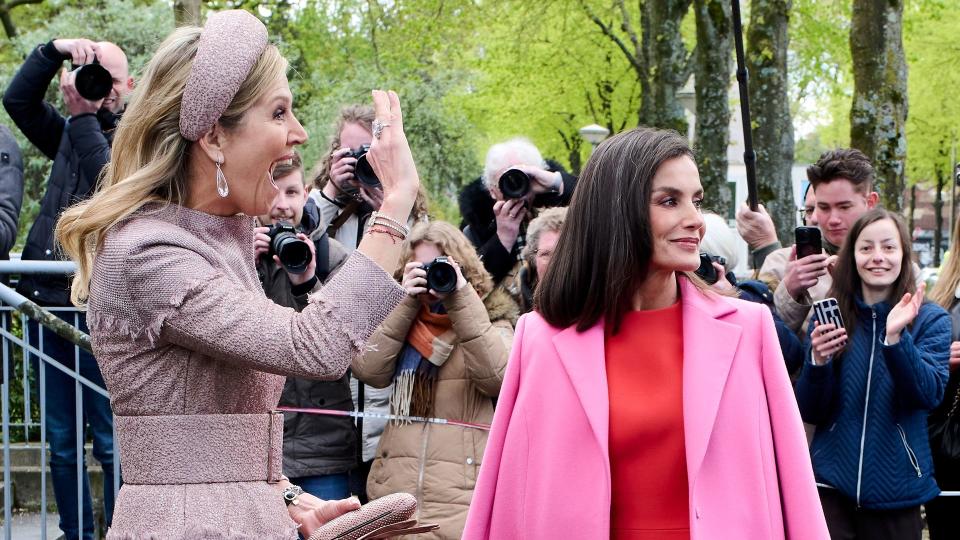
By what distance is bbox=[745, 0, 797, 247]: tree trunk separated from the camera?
13.2 metres

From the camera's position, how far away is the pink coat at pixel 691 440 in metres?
2.92

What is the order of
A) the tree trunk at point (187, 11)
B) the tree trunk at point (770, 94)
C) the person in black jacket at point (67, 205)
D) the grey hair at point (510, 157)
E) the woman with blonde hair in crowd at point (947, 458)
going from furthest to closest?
the tree trunk at point (770, 94) → the tree trunk at point (187, 11) → the grey hair at point (510, 157) → the woman with blonde hair in crowd at point (947, 458) → the person in black jacket at point (67, 205)

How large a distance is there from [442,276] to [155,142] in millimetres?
2788

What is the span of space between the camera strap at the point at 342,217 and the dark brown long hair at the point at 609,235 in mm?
3080

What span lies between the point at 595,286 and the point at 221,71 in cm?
113

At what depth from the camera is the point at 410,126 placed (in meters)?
21.7

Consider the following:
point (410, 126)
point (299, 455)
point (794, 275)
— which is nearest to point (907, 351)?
point (794, 275)

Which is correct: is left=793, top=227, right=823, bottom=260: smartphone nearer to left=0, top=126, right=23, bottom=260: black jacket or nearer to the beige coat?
the beige coat

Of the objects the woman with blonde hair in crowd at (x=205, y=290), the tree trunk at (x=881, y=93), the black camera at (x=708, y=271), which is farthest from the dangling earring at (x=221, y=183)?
the tree trunk at (x=881, y=93)

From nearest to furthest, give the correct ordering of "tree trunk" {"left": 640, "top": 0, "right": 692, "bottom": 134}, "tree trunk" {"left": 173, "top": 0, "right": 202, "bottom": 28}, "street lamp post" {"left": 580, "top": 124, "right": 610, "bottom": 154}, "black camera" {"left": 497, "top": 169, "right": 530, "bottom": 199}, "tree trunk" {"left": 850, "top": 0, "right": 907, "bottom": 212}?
1. "black camera" {"left": 497, "top": 169, "right": 530, "bottom": 199}
2. "tree trunk" {"left": 173, "top": 0, "right": 202, "bottom": 28}
3. "tree trunk" {"left": 850, "top": 0, "right": 907, "bottom": 212}
4. "tree trunk" {"left": 640, "top": 0, "right": 692, "bottom": 134}
5. "street lamp post" {"left": 580, "top": 124, "right": 610, "bottom": 154}

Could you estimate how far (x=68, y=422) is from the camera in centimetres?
602

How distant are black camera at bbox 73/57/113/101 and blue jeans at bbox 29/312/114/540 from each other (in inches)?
42.4

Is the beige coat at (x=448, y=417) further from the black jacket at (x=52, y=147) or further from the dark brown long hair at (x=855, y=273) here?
the black jacket at (x=52, y=147)

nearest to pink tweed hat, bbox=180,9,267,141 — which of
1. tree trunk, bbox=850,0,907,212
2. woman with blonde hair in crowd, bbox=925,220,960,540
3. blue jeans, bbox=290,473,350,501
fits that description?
blue jeans, bbox=290,473,350,501
